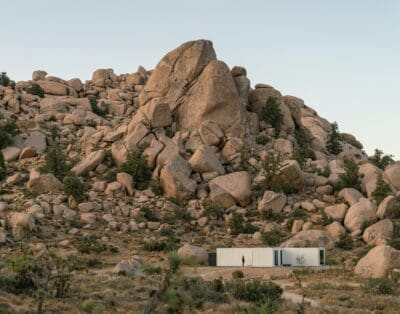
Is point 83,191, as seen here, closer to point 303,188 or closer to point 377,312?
point 303,188

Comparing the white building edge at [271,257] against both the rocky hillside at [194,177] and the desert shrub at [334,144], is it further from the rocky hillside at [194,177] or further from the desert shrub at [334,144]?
the desert shrub at [334,144]

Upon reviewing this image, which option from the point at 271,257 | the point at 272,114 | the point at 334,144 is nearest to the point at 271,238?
the point at 271,257

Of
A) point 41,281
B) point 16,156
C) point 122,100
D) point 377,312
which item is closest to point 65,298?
point 41,281

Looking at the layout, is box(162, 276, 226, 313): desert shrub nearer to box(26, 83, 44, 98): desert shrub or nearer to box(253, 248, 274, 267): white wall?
box(253, 248, 274, 267): white wall

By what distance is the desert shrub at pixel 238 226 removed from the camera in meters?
51.8

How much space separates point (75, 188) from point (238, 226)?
583 inches

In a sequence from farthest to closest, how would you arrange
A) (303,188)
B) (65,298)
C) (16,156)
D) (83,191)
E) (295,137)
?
(295,137)
(16,156)
(303,188)
(83,191)
(65,298)

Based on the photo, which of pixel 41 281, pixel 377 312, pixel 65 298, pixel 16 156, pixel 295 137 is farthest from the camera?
pixel 295 137

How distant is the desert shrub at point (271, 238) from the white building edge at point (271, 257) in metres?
4.73

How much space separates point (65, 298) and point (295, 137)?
152 feet

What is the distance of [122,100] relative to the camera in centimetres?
8588

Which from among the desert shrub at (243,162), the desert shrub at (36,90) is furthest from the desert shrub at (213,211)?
the desert shrub at (36,90)

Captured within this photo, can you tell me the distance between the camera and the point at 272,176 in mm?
56625

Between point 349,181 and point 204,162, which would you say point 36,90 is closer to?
point 204,162
